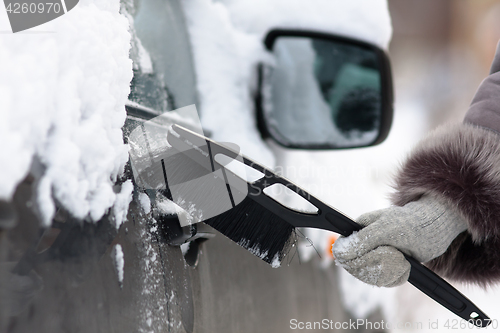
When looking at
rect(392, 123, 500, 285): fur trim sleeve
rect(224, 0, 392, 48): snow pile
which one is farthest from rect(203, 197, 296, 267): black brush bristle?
rect(224, 0, 392, 48): snow pile

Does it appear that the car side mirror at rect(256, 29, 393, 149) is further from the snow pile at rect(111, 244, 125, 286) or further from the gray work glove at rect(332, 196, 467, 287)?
the snow pile at rect(111, 244, 125, 286)

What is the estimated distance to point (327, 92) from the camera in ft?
4.95

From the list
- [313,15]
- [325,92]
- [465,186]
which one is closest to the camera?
[465,186]

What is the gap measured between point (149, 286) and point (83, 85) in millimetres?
277

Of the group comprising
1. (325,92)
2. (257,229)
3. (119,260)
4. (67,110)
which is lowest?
(325,92)

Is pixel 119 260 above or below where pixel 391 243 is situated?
above

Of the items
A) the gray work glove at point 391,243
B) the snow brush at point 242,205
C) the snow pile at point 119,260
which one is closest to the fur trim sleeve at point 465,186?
the gray work glove at point 391,243

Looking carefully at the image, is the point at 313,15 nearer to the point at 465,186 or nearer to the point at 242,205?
the point at 465,186

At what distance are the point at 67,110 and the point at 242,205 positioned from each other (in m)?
0.38

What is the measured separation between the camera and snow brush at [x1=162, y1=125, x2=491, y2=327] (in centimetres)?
65

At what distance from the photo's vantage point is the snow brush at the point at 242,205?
0.65 metres

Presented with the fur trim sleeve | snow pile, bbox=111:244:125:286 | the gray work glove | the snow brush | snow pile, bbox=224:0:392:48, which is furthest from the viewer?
snow pile, bbox=224:0:392:48

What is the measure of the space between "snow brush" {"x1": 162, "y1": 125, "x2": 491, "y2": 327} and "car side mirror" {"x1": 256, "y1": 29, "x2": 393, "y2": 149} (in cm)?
62

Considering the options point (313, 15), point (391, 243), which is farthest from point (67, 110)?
point (313, 15)
